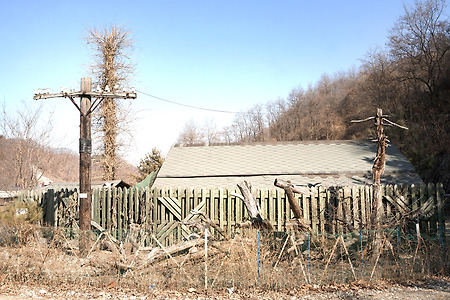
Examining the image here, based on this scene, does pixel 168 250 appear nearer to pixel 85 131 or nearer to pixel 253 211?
pixel 253 211

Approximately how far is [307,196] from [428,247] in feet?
11.8

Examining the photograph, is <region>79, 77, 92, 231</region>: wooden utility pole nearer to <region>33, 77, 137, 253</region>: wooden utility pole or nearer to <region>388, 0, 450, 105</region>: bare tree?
<region>33, 77, 137, 253</region>: wooden utility pole

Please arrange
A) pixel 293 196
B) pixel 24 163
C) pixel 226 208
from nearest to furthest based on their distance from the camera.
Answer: pixel 293 196, pixel 226 208, pixel 24 163

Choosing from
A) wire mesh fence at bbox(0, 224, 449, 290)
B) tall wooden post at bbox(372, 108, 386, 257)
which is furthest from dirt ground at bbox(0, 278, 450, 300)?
tall wooden post at bbox(372, 108, 386, 257)

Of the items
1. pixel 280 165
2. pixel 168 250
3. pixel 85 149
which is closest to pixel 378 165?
pixel 168 250

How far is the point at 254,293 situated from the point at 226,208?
5.04 meters

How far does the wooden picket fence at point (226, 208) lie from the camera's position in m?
11.0

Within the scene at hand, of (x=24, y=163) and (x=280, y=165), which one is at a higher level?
(x=24, y=163)

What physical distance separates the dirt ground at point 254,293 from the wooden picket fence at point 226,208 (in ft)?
8.32

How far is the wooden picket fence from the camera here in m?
11.0

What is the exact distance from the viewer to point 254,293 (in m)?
7.46

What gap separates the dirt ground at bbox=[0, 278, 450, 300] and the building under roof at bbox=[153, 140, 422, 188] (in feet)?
18.4

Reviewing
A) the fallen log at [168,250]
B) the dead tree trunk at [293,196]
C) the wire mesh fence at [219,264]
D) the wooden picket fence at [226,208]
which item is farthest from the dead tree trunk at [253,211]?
the fallen log at [168,250]

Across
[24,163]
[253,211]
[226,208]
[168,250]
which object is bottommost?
[168,250]
